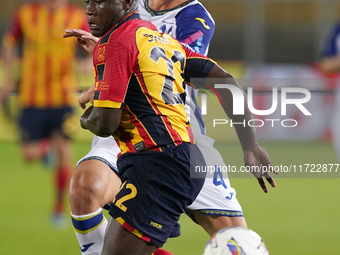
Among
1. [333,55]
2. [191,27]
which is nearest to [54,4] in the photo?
[191,27]

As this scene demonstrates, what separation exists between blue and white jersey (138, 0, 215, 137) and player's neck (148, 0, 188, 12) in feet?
0.07

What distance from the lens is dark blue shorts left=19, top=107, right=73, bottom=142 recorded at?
4.88 meters

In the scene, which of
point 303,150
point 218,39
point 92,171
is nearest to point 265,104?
point 303,150

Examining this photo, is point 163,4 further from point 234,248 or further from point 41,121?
point 41,121

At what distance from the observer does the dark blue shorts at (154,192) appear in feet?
5.97

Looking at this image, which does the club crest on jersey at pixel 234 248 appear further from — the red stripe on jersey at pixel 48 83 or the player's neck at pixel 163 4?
the red stripe on jersey at pixel 48 83

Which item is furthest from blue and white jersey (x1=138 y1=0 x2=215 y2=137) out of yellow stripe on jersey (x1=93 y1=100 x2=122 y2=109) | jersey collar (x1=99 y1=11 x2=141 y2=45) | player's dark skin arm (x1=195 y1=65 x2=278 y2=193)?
yellow stripe on jersey (x1=93 y1=100 x2=122 y2=109)

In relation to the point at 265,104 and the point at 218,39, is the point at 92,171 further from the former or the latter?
the point at 218,39

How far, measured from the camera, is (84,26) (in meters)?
4.73

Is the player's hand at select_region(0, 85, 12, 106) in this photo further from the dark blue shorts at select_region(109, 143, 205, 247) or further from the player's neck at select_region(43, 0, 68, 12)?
the dark blue shorts at select_region(109, 143, 205, 247)

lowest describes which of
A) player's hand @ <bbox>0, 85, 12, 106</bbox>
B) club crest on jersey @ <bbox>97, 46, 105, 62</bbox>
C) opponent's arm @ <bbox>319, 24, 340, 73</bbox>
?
opponent's arm @ <bbox>319, 24, 340, 73</bbox>

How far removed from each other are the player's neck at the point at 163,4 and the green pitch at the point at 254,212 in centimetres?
160

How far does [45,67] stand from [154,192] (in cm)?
362

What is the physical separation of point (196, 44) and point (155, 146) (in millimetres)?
886
